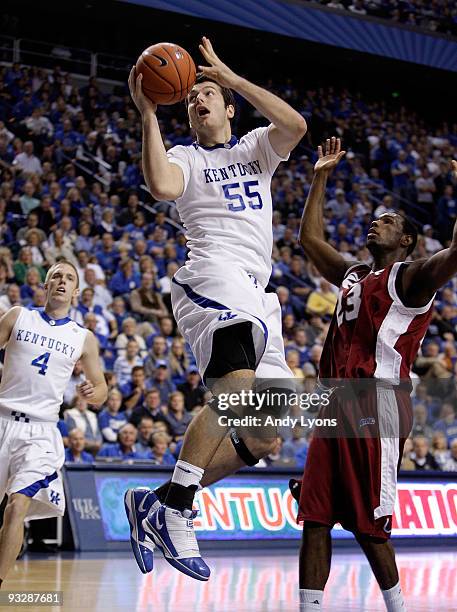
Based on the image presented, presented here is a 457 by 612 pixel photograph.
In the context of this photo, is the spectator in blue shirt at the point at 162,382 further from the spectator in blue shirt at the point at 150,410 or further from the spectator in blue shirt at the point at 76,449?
the spectator in blue shirt at the point at 76,449

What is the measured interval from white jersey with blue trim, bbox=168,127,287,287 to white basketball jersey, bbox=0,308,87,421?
7.05 feet

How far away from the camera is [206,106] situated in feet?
17.5

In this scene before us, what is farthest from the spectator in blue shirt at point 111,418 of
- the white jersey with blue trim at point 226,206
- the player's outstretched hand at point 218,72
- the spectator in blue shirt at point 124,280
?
the player's outstretched hand at point 218,72

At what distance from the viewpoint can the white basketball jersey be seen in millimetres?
6996

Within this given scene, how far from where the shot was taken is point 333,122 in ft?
73.7

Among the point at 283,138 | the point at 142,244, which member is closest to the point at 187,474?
the point at 283,138

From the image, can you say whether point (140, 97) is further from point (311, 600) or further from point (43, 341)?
point (311, 600)

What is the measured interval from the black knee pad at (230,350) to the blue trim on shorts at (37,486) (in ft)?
7.50

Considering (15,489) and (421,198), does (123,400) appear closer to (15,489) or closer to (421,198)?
(15,489)

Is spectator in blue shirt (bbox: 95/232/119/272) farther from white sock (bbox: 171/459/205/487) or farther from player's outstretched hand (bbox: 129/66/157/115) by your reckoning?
white sock (bbox: 171/459/205/487)

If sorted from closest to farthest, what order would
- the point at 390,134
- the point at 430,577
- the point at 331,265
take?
1. the point at 331,265
2. the point at 430,577
3. the point at 390,134

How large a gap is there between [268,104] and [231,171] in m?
0.42

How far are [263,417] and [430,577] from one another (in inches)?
188

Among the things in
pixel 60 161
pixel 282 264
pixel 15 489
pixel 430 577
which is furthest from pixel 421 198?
pixel 15 489
